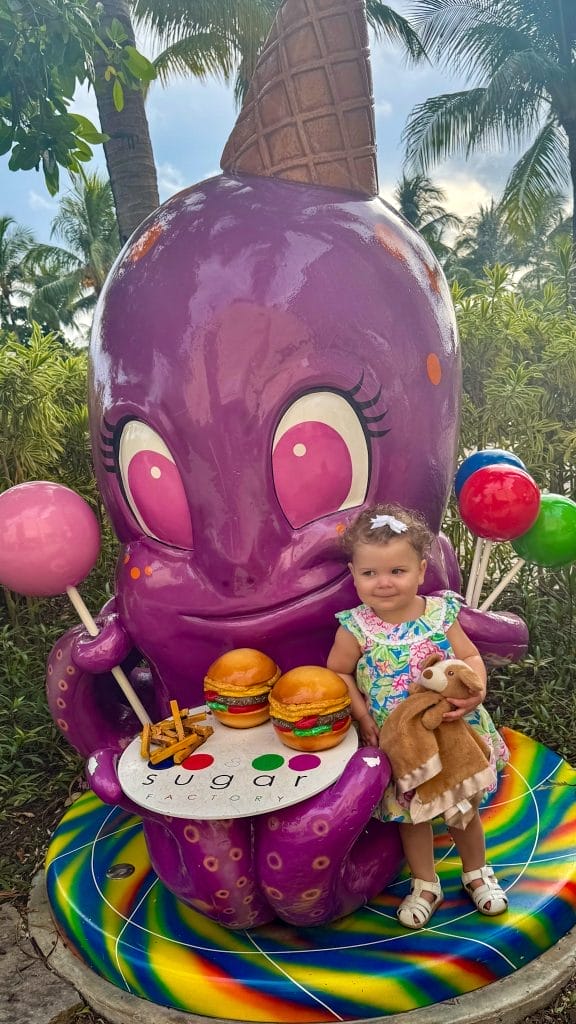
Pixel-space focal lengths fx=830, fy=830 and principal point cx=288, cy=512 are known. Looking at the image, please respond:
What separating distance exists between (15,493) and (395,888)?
5.31 feet

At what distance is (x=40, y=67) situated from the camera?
9.30 feet

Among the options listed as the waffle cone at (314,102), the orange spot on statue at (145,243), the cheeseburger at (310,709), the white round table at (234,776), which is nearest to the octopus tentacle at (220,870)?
the white round table at (234,776)

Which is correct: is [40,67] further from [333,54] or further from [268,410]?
[268,410]

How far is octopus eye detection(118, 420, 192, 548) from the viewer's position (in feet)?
7.78

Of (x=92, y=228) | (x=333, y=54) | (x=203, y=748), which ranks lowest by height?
(x=203, y=748)

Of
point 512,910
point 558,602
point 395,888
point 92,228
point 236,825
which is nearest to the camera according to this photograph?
point 236,825

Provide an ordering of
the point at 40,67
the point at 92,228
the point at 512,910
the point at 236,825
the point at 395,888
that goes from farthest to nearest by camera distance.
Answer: the point at 92,228 → the point at 40,67 → the point at 395,888 → the point at 512,910 → the point at 236,825

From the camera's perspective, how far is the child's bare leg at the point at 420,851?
2311mm

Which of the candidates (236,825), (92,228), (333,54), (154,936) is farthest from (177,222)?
(92,228)

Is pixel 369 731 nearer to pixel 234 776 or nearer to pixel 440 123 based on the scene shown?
pixel 234 776

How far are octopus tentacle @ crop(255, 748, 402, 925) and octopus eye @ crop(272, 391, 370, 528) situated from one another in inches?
26.9

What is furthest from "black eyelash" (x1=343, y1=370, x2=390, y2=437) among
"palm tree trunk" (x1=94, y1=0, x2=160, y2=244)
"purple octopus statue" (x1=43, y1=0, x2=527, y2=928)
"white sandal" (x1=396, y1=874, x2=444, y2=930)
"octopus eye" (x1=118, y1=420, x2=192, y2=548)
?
"palm tree trunk" (x1=94, y1=0, x2=160, y2=244)

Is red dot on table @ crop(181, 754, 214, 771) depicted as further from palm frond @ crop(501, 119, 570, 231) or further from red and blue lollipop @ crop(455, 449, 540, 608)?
palm frond @ crop(501, 119, 570, 231)

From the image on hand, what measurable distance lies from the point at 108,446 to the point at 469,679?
4.09ft
